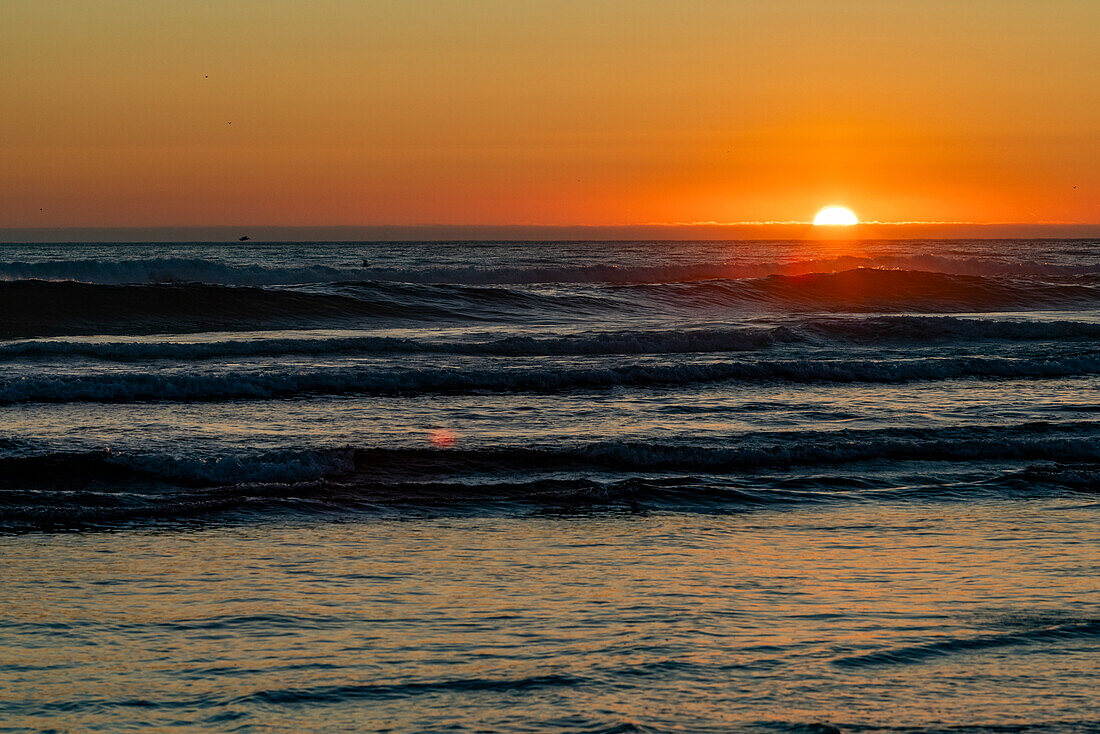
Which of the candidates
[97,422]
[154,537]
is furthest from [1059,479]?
[97,422]

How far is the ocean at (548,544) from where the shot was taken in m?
4.41

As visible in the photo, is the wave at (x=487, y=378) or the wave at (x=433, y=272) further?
Result: the wave at (x=433, y=272)

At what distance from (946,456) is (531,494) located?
419cm

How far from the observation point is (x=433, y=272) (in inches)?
1841

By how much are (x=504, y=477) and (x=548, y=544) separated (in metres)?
2.33

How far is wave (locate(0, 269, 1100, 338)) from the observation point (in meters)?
26.0

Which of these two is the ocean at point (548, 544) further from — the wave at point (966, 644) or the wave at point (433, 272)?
the wave at point (433, 272)

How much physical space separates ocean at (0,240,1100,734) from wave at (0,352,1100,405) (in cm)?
→ 7


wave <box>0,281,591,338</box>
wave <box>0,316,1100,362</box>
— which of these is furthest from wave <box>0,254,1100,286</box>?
wave <box>0,316,1100,362</box>

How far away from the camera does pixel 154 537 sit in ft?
23.2

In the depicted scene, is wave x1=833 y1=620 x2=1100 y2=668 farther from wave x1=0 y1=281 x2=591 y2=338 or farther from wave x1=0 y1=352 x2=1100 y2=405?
wave x1=0 y1=281 x2=591 y2=338

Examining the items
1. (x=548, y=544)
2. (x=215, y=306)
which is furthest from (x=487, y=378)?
(x=215, y=306)

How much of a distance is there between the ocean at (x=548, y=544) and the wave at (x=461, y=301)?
887 centimetres

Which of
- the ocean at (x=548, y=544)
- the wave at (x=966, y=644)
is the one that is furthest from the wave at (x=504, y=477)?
the wave at (x=966, y=644)
